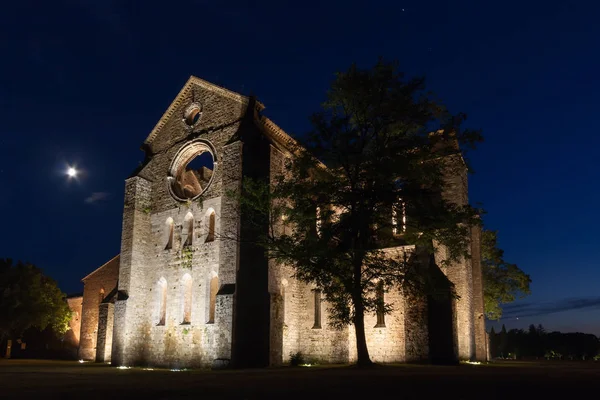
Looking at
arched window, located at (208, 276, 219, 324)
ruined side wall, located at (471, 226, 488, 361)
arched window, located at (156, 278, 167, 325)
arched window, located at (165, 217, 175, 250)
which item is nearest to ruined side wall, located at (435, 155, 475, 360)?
ruined side wall, located at (471, 226, 488, 361)

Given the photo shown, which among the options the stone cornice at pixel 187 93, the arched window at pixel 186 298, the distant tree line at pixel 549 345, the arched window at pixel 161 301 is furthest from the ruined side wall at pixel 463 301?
the distant tree line at pixel 549 345

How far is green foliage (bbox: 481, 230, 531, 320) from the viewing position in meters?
35.5

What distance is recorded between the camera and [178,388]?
12.3 meters

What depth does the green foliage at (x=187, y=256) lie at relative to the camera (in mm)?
26438

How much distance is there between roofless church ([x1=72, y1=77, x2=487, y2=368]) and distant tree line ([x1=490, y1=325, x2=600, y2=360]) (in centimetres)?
4898

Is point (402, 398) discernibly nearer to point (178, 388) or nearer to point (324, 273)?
point (178, 388)

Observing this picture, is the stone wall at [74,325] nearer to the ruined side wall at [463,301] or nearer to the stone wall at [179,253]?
the stone wall at [179,253]

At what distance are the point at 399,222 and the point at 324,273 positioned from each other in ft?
11.8

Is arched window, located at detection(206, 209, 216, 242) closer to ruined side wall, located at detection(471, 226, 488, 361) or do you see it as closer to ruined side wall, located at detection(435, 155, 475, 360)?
ruined side wall, located at detection(435, 155, 475, 360)

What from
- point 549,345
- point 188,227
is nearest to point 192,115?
point 188,227

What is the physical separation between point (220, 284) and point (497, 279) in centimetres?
2099

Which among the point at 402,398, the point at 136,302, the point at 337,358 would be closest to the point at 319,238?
the point at 337,358

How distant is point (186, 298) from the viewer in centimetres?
2639

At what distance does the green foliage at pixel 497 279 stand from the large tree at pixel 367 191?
16.1 meters
